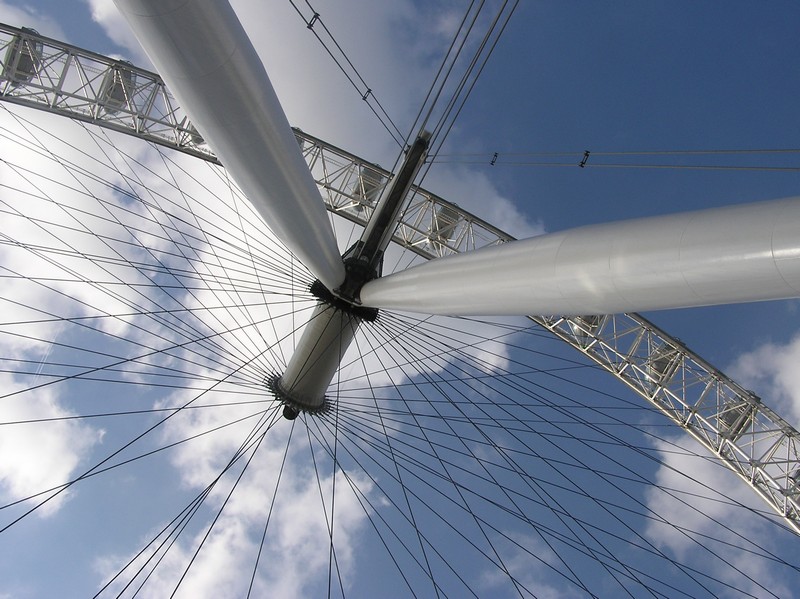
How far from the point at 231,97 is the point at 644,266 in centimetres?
394

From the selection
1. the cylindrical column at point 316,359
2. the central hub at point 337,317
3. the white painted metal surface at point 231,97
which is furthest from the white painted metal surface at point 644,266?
the cylindrical column at point 316,359

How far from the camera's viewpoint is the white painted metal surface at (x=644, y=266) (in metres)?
3.82

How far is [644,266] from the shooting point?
443 cm

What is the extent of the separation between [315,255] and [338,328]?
13.0 feet

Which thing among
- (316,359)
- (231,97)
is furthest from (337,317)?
(231,97)

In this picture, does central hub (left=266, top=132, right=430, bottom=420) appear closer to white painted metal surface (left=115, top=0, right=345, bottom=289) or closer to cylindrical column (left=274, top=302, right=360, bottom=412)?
cylindrical column (left=274, top=302, right=360, bottom=412)

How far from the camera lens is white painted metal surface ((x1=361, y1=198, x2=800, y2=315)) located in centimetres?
382

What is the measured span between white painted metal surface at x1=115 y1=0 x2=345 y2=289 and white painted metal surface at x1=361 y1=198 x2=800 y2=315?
2203mm

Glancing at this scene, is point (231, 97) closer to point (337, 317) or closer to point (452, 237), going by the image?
point (337, 317)

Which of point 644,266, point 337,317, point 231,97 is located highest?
point 644,266

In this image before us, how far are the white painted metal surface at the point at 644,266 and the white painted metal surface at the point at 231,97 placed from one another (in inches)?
86.8

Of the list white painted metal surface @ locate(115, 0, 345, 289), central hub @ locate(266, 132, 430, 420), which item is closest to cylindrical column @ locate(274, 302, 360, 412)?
central hub @ locate(266, 132, 430, 420)

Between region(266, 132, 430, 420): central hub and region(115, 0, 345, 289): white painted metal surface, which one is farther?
region(266, 132, 430, 420): central hub

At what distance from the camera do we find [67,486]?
29.7ft
